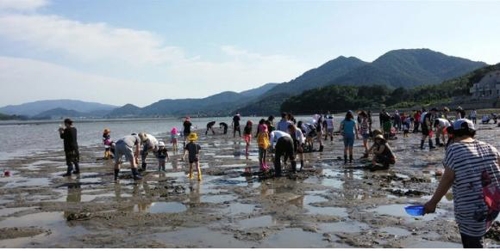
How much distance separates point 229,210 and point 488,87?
107899 millimetres

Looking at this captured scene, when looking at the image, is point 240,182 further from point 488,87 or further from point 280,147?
point 488,87

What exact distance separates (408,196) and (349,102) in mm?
146087

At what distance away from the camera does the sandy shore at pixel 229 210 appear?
722 centimetres

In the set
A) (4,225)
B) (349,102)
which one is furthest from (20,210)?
(349,102)

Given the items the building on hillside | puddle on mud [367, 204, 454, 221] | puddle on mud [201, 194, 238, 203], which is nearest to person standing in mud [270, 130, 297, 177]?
puddle on mud [201, 194, 238, 203]

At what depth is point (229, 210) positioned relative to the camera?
9.44 meters

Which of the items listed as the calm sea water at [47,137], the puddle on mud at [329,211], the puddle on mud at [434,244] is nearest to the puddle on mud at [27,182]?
the puddle on mud at [329,211]

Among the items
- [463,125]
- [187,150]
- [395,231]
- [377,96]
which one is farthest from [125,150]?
[377,96]

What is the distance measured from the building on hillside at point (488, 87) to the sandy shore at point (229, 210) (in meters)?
95.9

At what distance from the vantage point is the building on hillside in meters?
98.4

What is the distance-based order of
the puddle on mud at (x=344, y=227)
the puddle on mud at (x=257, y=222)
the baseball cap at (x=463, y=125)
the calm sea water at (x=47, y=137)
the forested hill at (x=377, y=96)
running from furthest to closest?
1. the forested hill at (x=377, y=96)
2. the calm sea water at (x=47, y=137)
3. the puddle on mud at (x=257, y=222)
4. the puddle on mud at (x=344, y=227)
5. the baseball cap at (x=463, y=125)

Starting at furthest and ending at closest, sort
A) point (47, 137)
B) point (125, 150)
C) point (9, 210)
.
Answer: point (47, 137), point (125, 150), point (9, 210)

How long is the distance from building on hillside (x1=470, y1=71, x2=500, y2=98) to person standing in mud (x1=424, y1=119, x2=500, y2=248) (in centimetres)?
10580

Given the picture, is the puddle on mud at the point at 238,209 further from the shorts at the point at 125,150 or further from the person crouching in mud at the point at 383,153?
the person crouching in mud at the point at 383,153
